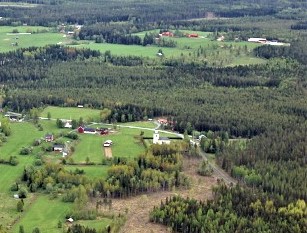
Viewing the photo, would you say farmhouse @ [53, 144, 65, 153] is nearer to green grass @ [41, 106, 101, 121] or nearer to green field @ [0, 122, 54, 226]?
green field @ [0, 122, 54, 226]

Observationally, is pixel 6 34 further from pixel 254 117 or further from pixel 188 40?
pixel 254 117

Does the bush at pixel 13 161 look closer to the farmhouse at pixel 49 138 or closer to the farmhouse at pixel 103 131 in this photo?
the farmhouse at pixel 49 138

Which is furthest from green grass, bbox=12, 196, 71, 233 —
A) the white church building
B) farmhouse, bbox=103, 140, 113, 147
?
the white church building

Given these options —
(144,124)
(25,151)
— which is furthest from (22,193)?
(144,124)

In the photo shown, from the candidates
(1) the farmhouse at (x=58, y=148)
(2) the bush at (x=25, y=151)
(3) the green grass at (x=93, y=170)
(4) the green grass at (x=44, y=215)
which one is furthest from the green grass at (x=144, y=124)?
(4) the green grass at (x=44, y=215)

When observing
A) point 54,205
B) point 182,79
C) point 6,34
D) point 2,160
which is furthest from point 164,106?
point 6,34
